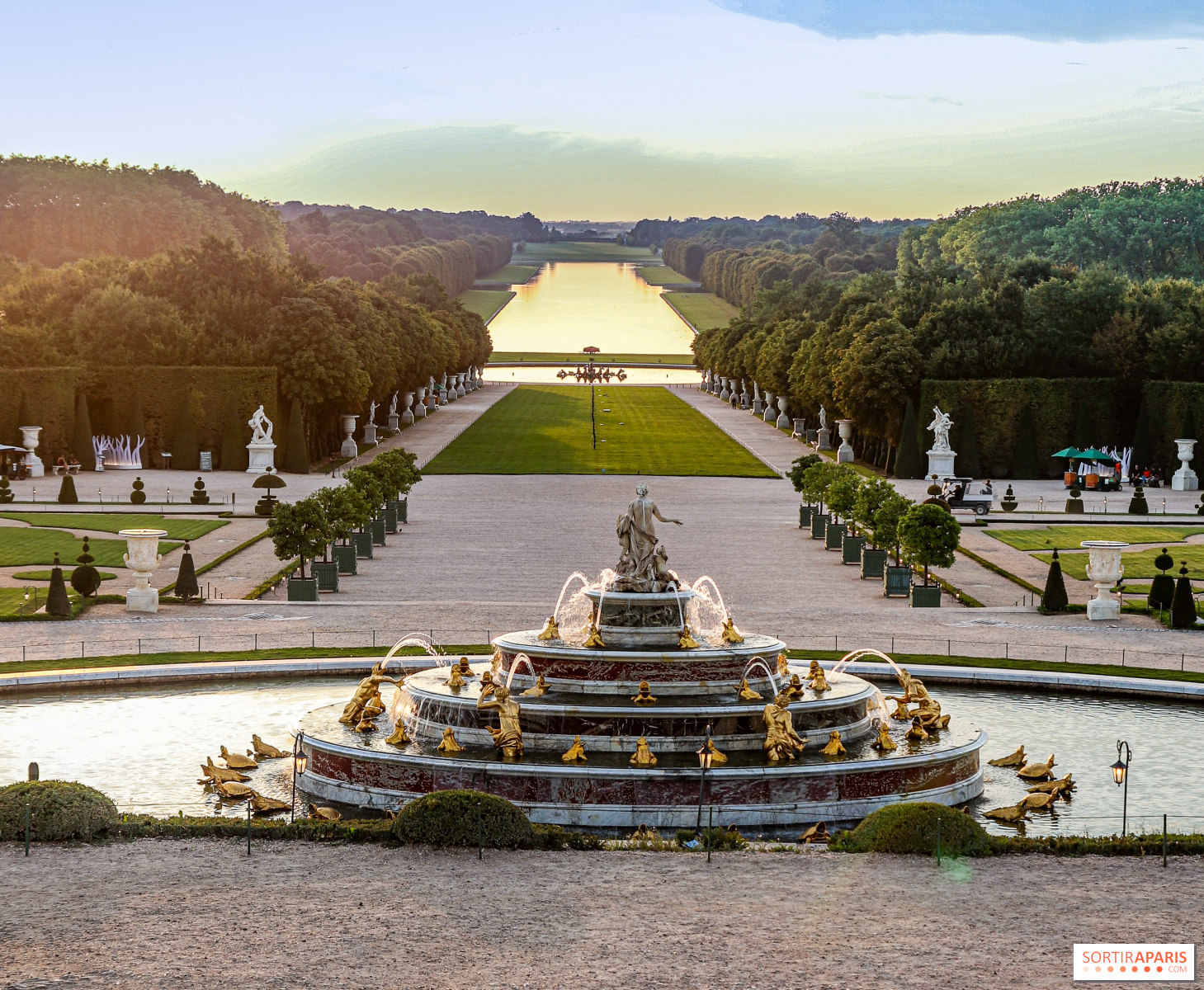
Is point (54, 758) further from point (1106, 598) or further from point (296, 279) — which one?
point (296, 279)

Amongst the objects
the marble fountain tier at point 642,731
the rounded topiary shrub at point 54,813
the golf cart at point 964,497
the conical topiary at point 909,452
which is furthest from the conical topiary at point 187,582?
the conical topiary at point 909,452

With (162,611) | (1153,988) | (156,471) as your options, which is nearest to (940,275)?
(156,471)

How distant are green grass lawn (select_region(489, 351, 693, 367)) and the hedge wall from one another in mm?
84489

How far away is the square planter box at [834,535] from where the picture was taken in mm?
54594

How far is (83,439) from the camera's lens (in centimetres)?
8144

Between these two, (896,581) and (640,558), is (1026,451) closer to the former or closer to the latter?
(896,581)

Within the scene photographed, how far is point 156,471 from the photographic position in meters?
82.3

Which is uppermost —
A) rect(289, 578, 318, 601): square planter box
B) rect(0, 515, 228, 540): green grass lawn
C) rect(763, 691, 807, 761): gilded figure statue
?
rect(763, 691, 807, 761): gilded figure statue

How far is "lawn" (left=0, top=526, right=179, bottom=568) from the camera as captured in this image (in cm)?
4775

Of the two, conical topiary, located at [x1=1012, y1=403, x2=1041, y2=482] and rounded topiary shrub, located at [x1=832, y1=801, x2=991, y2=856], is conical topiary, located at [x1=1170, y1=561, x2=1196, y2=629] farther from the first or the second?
conical topiary, located at [x1=1012, y1=403, x2=1041, y2=482]

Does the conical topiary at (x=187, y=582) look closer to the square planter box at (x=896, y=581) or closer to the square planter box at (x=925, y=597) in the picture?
the square planter box at (x=896, y=581)

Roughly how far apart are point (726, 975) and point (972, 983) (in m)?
2.37

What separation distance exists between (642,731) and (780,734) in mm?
2073

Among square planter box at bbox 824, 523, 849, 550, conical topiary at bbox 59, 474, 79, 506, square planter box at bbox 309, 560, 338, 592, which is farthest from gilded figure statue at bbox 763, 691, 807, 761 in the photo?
conical topiary at bbox 59, 474, 79, 506
